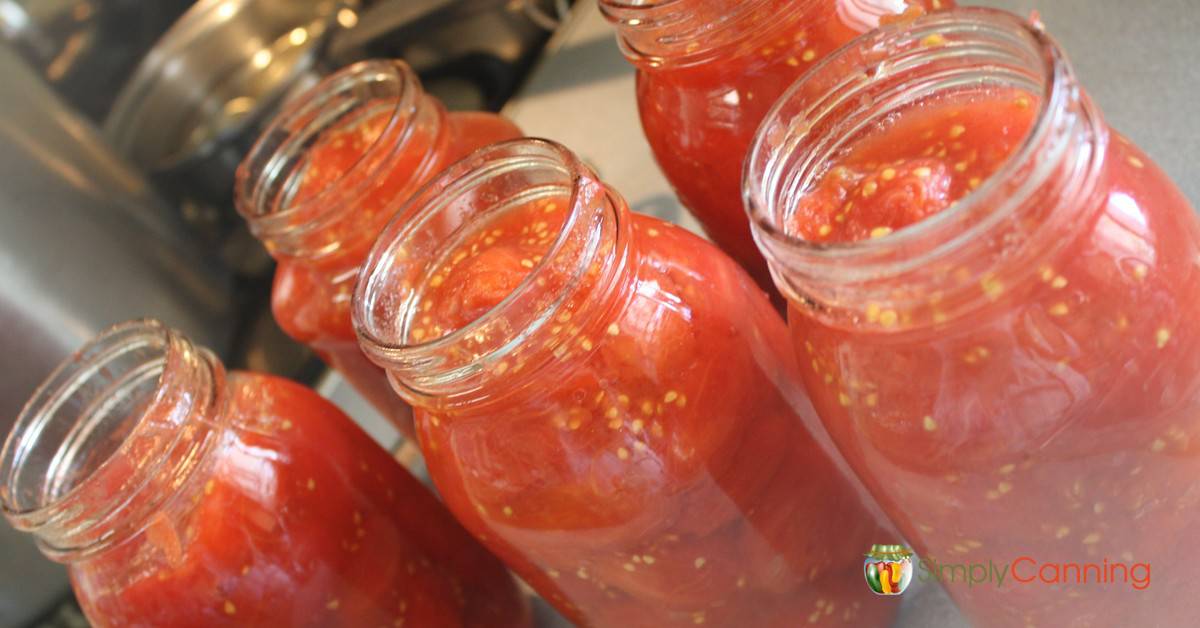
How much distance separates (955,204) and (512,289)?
0.79 ft

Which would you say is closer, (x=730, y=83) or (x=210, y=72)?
(x=730, y=83)

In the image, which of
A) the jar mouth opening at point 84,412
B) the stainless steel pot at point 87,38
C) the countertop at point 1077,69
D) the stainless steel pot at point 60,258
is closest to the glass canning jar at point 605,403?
the countertop at point 1077,69

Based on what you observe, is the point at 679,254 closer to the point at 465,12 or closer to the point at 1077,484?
the point at 1077,484

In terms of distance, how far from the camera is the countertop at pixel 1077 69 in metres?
0.73

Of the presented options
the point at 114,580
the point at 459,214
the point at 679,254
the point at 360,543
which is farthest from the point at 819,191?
the point at 114,580

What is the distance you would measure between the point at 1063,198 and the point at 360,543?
1.55 feet

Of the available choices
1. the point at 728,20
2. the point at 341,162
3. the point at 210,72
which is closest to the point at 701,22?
the point at 728,20

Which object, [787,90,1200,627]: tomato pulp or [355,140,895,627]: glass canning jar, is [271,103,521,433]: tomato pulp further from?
[787,90,1200,627]: tomato pulp

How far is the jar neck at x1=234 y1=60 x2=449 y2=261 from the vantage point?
0.76 meters

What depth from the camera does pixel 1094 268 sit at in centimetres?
42

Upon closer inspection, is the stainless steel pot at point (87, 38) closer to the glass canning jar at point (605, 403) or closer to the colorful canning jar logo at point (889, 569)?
the glass canning jar at point (605, 403)

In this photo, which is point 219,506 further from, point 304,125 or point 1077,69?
point 1077,69

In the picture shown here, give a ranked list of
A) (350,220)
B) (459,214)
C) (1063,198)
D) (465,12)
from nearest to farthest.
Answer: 1. (1063,198)
2. (459,214)
3. (350,220)
4. (465,12)

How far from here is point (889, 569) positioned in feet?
1.99
